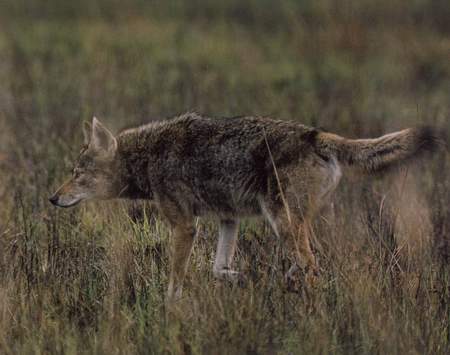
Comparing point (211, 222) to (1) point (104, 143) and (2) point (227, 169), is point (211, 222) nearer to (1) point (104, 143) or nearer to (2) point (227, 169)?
(1) point (104, 143)

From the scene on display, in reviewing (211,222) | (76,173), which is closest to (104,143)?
(76,173)

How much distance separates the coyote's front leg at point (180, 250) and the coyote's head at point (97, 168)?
0.84m

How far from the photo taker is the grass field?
6.20 meters

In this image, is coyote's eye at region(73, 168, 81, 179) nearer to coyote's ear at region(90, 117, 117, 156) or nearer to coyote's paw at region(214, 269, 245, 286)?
coyote's ear at region(90, 117, 117, 156)

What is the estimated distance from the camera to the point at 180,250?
7.33 meters

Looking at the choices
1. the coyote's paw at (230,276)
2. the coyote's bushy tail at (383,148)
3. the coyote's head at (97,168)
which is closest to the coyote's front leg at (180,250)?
the coyote's paw at (230,276)

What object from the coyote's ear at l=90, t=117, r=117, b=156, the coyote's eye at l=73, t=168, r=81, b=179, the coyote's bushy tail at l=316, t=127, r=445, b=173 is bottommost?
the coyote's eye at l=73, t=168, r=81, b=179

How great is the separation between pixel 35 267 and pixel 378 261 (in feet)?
7.09

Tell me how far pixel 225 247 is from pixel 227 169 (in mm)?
539

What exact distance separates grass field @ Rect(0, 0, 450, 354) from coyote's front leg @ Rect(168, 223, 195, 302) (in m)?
0.11

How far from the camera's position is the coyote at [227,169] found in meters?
6.89

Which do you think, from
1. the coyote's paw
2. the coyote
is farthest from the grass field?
the coyote

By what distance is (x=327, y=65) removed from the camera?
56.4 feet

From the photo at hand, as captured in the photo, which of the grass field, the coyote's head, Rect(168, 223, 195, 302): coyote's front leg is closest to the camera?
the grass field
